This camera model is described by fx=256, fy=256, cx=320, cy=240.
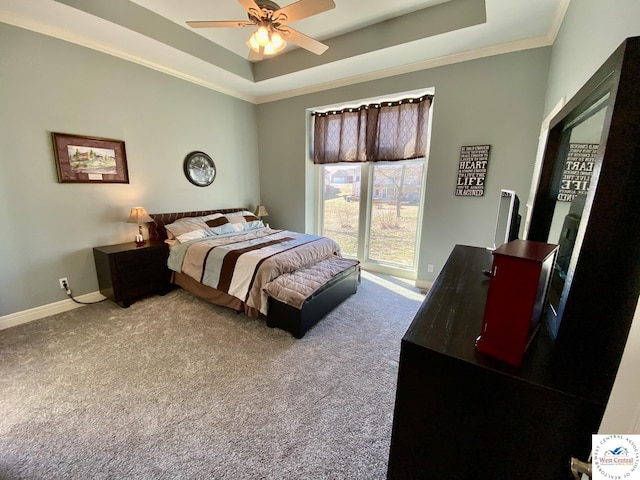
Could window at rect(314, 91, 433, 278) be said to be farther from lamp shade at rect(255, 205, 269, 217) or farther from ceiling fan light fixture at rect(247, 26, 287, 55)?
ceiling fan light fixture at rect(247, 26, 287, 55)

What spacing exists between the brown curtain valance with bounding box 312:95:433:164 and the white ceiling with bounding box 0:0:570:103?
17.2 inches

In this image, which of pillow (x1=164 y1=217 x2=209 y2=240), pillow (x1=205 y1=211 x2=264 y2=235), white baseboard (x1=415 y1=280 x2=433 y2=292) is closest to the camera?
pillow (x1=164 y1=217 x2=209 y2=240)

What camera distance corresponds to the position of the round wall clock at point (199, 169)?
3.75 meters

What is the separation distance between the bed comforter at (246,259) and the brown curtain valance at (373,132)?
155 centimetres

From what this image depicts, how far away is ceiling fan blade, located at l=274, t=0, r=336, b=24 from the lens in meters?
1.88

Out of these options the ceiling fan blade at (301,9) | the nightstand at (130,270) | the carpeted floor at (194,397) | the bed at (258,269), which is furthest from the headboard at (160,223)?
the ceiling fan blade at (301,9)

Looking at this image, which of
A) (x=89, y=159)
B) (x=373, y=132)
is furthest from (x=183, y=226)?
(x=373, y=132)

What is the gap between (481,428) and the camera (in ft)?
2.39

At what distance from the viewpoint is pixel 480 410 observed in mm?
723

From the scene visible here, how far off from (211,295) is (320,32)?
10.9 ft

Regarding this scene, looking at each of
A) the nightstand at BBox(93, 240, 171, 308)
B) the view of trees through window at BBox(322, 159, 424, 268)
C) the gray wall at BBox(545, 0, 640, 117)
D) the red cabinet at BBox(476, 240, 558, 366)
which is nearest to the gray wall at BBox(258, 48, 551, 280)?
the gray wall at BBox(545, 0, 640, 117)

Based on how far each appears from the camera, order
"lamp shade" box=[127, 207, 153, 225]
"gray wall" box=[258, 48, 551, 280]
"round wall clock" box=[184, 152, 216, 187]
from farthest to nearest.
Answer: "round wall clock" box=[184, 152, 216, 187] → "lamp shade" box=[127, 207, 153, 225] → "gray wall" box=[258, 48, 551, 280]

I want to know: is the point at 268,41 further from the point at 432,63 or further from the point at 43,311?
the point at 43,311

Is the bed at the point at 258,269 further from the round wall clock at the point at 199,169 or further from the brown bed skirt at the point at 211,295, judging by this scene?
the round wall clock at the point at 199,169
